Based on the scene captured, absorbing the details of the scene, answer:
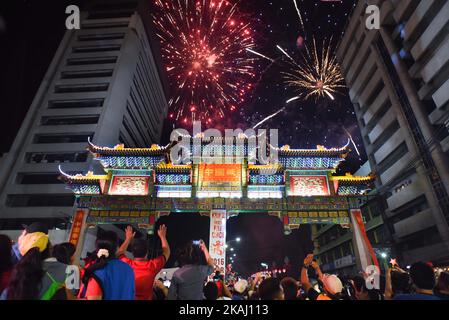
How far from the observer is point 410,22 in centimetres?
2086

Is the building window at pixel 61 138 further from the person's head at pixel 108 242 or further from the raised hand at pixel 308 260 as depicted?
the raised hand at pixel 308 260

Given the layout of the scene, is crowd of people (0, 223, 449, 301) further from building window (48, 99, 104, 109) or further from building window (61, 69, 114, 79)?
building window (61, 69, 114, 79)

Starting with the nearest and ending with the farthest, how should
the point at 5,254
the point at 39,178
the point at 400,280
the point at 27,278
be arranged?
the point at 27,278
the point at 5,254
the point at 400,280
the point at 39,178

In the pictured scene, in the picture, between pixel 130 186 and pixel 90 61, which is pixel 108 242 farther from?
pixel 90 61

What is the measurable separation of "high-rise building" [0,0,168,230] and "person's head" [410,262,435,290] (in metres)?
25.4

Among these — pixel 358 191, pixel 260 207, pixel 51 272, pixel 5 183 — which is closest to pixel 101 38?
pixel 5 183

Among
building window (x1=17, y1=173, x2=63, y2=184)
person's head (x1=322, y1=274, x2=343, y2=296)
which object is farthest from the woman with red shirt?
building window (x1=17, y1=173, x2=63, y2=184)

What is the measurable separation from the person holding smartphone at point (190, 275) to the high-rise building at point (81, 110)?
23.5 meters

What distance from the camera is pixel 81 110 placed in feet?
97.6

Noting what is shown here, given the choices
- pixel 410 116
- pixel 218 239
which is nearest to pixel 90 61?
pixel 218 239

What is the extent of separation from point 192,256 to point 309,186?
440 inches

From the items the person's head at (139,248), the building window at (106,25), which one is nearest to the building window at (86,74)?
the building window at (106,25)

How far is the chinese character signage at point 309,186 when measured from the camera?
13234 millimetres
